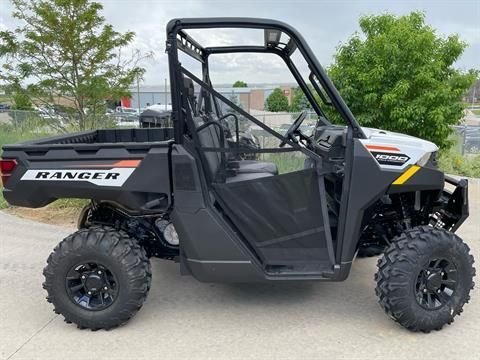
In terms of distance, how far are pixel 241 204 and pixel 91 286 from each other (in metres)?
1.11

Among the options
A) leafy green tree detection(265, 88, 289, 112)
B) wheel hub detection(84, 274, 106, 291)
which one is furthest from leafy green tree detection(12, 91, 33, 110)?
leafy green tree detection(265, 88, 289, 112)

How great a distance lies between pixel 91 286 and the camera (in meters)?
2.95

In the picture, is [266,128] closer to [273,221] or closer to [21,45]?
[273,221]

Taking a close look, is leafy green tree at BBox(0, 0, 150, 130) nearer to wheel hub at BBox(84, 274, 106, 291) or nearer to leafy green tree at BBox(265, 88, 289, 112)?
wheel hub at BBox(84, 274, 106, 291)

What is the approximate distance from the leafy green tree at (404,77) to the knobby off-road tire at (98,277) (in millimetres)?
5135

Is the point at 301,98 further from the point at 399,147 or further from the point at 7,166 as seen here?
the point at 7,166

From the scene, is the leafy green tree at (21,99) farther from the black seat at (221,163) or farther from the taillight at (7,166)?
the black seat at (221,163)

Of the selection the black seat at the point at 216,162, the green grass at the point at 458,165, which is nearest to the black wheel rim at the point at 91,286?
the black seat at the point at 216,162

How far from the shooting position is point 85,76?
825 centimetres

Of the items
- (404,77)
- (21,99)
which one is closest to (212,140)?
(404,77)

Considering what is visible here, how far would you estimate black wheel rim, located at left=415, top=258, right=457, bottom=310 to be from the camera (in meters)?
2.87

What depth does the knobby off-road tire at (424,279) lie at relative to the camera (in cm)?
280

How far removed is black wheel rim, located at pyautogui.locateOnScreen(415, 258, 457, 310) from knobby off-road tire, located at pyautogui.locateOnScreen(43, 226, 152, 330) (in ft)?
5.76

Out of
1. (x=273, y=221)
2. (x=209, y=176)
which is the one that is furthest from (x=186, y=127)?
(x=273, y=221)
